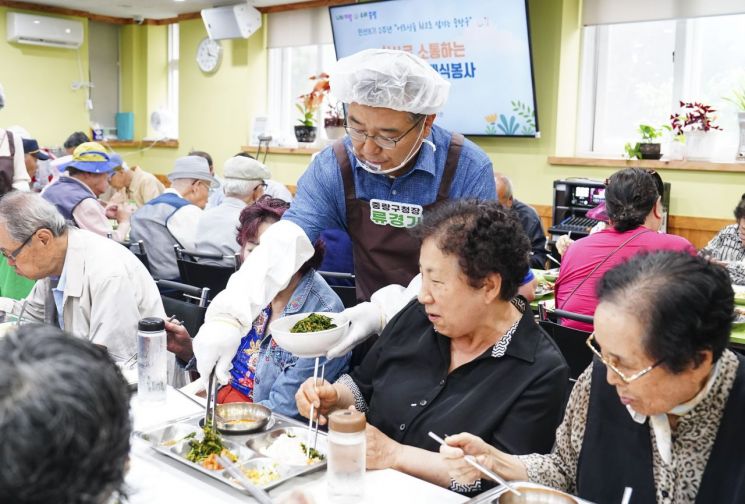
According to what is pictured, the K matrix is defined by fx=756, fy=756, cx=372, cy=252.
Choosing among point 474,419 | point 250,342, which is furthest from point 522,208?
point 474,419

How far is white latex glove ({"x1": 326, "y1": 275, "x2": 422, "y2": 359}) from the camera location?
1988 mm

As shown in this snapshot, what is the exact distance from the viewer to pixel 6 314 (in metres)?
2.96

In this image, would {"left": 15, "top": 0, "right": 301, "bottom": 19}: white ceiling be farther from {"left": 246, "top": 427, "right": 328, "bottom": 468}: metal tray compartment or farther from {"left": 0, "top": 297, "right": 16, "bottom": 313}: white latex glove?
{"left": 246, "top": 427, "right": 328, "bottom": 468}: metal tray compartment

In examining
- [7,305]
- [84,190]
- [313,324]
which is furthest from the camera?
[84,190]

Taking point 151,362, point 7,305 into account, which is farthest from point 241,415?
point 7,305

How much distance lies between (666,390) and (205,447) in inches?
37.2

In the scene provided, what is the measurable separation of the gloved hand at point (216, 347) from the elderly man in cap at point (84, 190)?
2.89 m

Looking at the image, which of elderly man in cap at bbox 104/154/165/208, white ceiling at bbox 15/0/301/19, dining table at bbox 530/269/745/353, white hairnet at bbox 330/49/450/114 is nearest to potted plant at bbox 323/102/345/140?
white ceiling at bbox 15/0/301/19

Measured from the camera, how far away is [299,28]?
24.8ft

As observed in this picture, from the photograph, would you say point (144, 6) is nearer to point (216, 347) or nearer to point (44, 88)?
point (44, 88)

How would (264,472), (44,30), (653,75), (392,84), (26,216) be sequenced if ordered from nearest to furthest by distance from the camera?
(264,472), (392,84), (26,216), (653,75), (44,30)

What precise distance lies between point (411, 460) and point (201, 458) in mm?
445

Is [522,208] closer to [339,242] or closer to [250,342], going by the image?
[339,242]

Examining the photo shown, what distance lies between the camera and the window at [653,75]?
5.26m
